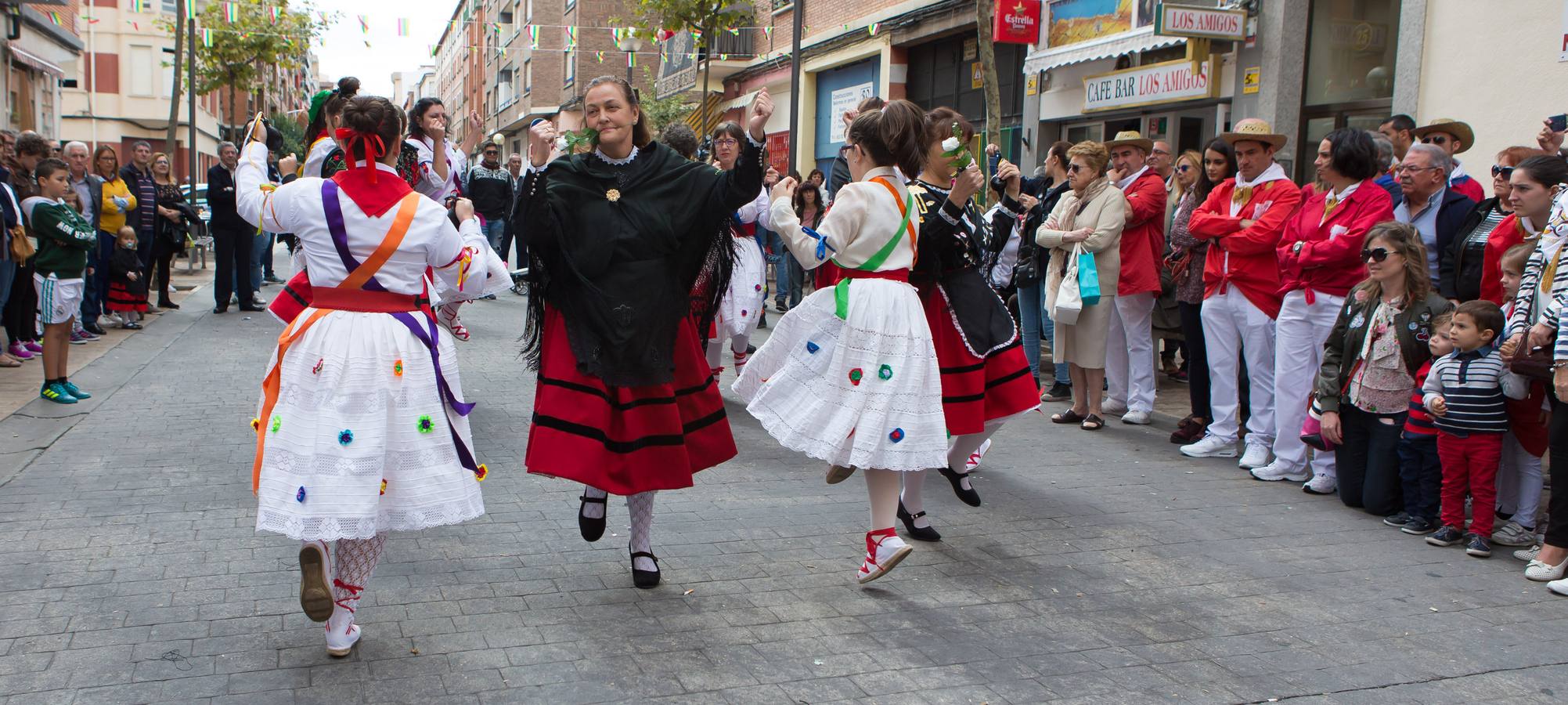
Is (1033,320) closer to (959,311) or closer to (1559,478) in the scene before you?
(959,311)

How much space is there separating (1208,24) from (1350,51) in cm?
142

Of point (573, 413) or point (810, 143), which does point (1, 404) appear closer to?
point (573, 413)

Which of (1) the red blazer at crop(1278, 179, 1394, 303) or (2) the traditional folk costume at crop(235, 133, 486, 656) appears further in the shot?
(1) the red blazer at crop(1278, 179, 1394, 303)

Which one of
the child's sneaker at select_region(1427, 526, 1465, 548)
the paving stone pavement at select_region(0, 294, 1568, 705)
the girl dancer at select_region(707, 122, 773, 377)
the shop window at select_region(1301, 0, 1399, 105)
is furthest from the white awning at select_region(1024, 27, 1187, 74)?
the child's sneaker at select_region(1427, 526, 1465, 548)

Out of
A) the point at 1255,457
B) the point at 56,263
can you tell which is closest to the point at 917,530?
the point at 1255,457

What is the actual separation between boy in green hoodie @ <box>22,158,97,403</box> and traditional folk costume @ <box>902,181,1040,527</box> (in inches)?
241

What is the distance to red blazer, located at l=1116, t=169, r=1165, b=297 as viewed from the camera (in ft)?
27.0

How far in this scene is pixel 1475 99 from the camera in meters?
10.1

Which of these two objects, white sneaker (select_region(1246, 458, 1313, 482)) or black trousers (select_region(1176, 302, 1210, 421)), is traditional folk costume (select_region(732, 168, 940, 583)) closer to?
white sneaker (select_region(1246, 458, 1313, 482))

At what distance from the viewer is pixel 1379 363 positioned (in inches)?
238

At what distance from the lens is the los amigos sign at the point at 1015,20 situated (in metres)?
16.7

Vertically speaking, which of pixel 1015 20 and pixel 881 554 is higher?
pixel 1015 20

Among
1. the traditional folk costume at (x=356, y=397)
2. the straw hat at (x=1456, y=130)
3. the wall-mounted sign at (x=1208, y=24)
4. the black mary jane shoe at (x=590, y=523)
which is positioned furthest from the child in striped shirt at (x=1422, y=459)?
the wall-mounted sign at (x=1208, y=24)

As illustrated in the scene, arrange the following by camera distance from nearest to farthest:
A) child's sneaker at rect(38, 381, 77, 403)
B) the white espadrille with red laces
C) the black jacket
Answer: the white espadrille with red laces, child's sneaker at rect(38, 381, 77, 403), the black jacket
